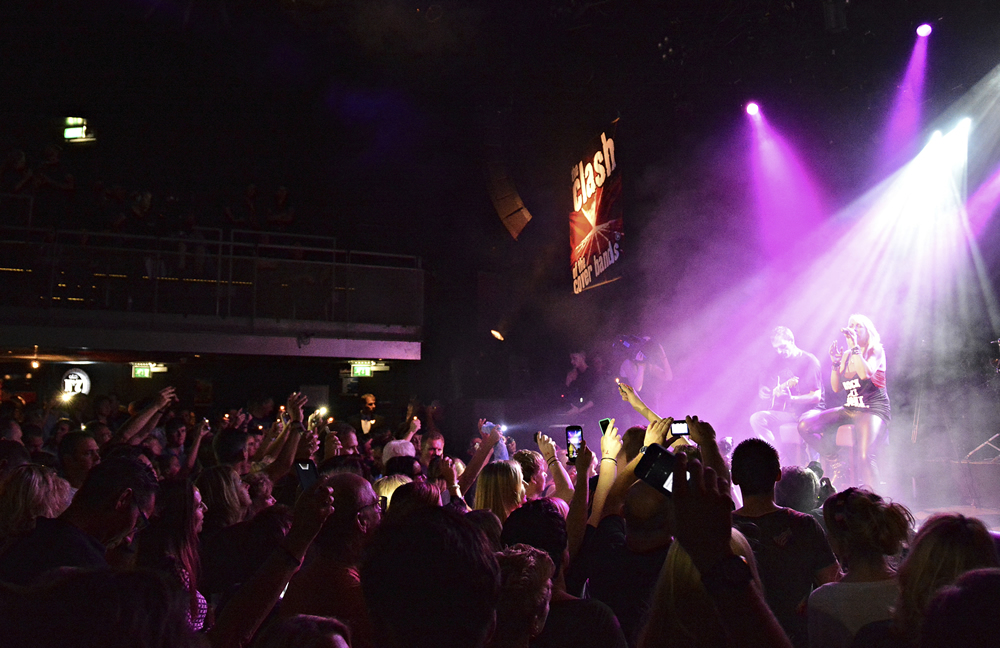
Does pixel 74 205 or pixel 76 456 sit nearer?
pixel 76 456

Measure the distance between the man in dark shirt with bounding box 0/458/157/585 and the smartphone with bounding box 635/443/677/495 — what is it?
1990 mm

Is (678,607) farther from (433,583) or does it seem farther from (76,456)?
(76,456)

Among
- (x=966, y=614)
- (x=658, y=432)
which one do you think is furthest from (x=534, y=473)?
(x=966, y=614)

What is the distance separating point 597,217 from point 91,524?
9236mm

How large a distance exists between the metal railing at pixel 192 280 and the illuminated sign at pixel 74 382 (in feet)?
13.7

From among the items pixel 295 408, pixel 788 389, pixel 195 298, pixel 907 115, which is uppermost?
pixel 907 115

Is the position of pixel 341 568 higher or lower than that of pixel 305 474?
lower

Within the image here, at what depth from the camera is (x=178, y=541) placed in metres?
2.47

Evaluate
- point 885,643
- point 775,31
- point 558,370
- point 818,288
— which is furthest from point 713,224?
point 885,643

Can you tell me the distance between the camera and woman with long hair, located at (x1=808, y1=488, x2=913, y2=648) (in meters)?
2.15

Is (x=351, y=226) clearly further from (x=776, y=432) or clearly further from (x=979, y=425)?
(x=979, y=425)

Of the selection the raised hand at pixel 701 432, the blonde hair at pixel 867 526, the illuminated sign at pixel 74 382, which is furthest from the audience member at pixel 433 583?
the illuminated sign at pixel 74 382

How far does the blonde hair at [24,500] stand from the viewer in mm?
2898

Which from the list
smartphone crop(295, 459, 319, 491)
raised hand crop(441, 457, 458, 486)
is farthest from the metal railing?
smartphone crop(295, 459, 319, 491)
